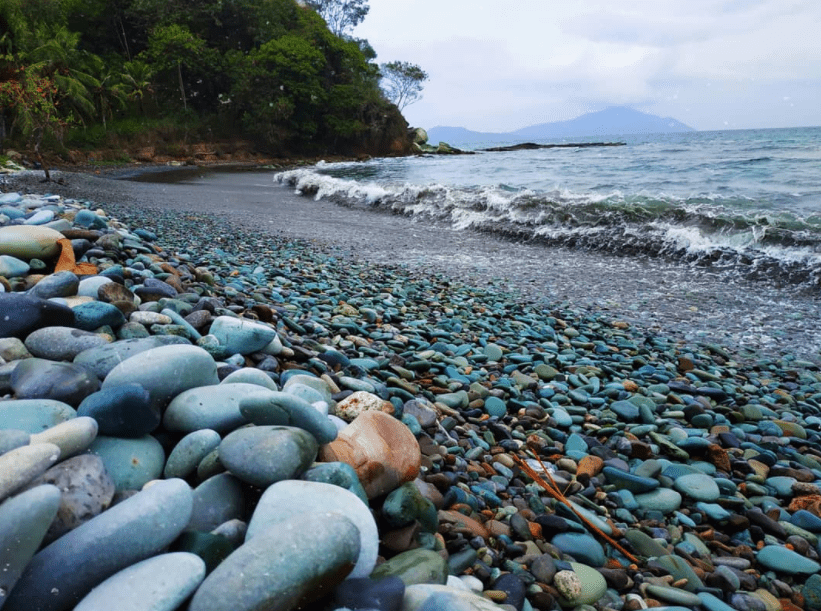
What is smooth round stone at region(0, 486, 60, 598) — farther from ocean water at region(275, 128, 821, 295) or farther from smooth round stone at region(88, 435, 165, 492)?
ocean water at region(275, 128, 821, 295)

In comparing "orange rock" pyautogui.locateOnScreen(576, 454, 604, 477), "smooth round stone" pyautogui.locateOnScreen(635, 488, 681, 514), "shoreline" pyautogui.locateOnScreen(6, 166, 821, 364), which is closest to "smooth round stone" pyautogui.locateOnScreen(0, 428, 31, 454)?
"orange rock" pyautogui.locateOnScreen(576, 454, 604, 477)

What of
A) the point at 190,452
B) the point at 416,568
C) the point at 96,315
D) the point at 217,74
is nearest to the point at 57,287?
the point at 96,315

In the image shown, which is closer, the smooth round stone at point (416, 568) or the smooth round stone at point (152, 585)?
the smooth round stone at point (152, 585)

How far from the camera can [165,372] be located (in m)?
1.48

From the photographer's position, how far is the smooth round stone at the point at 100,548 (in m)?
0.89

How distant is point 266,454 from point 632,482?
4.62 ft

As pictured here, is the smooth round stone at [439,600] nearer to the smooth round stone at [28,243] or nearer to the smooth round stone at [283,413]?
the smooth round stone at [283,413]

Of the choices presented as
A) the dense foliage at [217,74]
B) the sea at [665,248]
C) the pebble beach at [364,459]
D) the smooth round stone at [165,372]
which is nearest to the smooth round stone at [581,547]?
the pebble beach at [364,459]

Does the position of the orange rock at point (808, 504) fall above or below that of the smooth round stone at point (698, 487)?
below

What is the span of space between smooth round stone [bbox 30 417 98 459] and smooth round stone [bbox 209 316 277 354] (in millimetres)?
930

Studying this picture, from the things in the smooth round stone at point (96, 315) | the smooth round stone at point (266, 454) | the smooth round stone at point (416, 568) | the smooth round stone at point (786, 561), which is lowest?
the smooth round stone at point (786, 561)

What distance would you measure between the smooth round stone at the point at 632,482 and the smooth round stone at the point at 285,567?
50.1 inches

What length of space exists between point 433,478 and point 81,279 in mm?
1914

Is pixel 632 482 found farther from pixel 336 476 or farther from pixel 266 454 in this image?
pixel 266 454
